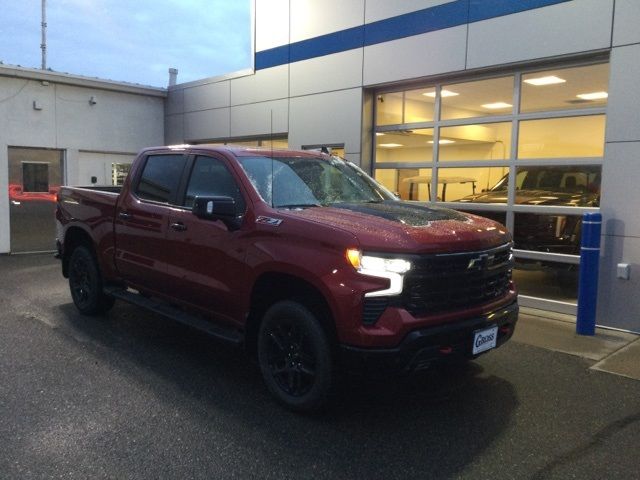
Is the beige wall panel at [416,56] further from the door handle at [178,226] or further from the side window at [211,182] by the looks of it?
the door handle at [178,226]

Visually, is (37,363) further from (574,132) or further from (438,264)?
(574,132)

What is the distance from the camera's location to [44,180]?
40.7 ft

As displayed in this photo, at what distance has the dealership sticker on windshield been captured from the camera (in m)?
3.83

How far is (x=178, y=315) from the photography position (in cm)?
501

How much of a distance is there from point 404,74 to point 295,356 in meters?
6.03

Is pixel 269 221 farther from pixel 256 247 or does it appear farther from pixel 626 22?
pixel 626 22

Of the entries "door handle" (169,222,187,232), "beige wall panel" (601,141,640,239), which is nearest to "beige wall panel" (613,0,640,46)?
"beige wall panel" (601,141,640,239)

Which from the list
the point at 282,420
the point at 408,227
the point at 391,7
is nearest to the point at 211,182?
the point at 408,227

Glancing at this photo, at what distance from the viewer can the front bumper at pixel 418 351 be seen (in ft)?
11.4

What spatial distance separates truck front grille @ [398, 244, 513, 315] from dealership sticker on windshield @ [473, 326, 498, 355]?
21cm

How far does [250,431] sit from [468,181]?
5.73 m

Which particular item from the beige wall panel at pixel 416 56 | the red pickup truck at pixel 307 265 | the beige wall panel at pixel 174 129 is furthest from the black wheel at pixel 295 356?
the beige wall panel at pixel 174 129

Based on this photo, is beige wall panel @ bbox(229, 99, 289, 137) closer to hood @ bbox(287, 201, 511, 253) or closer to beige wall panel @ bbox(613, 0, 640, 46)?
beige wall panel @ bbox(613, 0, 640, 46)

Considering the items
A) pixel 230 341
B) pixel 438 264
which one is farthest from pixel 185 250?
pixel 438 264
